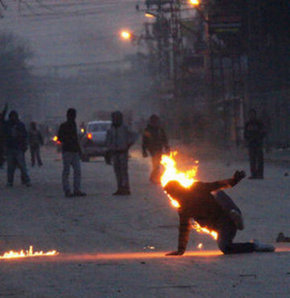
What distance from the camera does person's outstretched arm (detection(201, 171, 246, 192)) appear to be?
1014 centimetres

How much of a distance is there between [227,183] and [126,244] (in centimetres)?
299

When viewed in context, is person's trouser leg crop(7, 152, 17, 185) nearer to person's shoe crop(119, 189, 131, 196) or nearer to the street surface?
the street surface

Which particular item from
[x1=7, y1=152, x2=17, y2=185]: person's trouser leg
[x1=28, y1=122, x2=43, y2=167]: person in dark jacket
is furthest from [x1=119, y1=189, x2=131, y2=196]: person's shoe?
[x1=28, y1=122, x2=43, y2=167]: person in dark jacket

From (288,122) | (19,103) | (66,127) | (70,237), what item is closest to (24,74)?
(19,103)

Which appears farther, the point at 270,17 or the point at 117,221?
the point at 270,17

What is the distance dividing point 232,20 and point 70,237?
42.1m

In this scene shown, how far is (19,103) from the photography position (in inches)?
5591

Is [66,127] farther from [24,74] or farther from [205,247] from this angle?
[24,74]

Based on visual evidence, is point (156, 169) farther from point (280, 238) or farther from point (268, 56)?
point (268, 56)

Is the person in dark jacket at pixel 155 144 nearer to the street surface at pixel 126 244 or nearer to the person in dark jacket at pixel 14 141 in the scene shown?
the street surface at pixel 126 244

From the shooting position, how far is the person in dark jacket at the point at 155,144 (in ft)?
82.0

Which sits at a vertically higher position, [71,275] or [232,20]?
[232,20]

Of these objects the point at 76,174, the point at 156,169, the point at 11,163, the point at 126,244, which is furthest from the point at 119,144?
the point at 126,244

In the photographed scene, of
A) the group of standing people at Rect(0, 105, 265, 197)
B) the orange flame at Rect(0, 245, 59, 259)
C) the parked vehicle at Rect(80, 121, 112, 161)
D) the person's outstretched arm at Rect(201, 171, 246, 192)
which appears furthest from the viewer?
the parked vehicle at Rect(80, 121, 112, 161)
